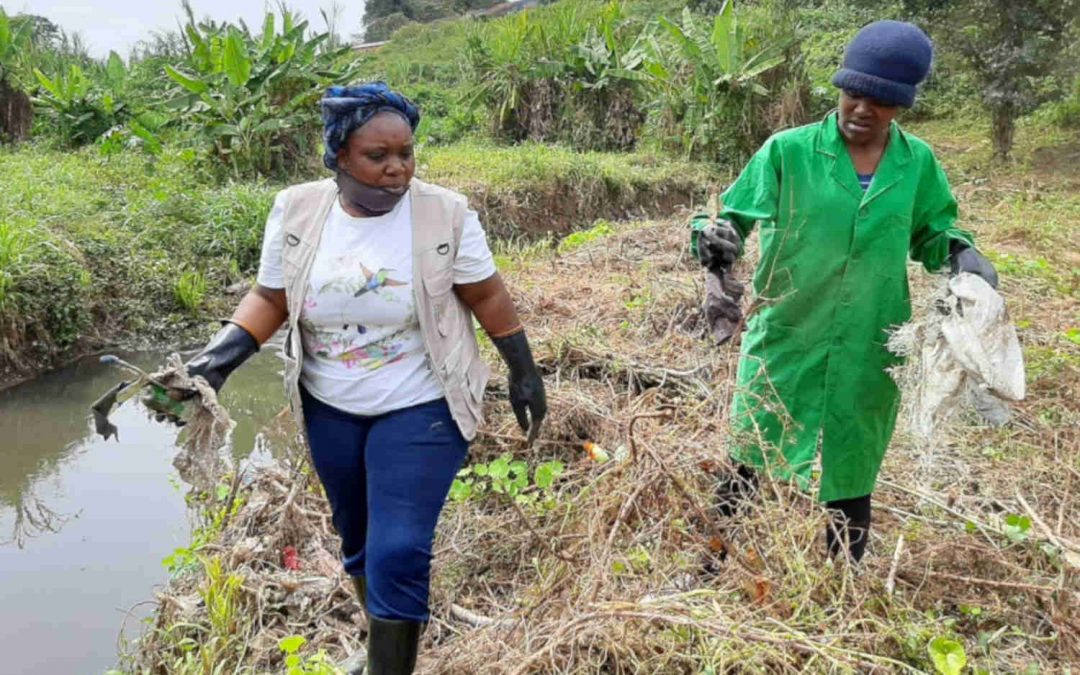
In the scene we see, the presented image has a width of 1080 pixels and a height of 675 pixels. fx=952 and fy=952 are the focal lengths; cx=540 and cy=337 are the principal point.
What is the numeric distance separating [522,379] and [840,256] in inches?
32.1

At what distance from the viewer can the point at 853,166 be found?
226cm

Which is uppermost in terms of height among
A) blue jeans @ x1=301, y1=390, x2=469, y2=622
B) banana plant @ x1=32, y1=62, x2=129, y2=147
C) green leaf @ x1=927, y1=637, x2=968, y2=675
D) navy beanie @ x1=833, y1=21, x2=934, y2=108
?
navy beanie @ x1=833, y1=21, x2=934, y2=108

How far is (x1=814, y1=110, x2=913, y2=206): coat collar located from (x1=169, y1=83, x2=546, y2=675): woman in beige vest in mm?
846

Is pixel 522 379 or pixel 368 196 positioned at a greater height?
pixel 368 196

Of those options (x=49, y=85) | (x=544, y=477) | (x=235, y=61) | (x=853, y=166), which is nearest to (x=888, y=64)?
(x=853, y=166)

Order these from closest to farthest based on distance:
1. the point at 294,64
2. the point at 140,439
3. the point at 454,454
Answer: the point at 454,454 → the point at 140,439 → the point at 294,64

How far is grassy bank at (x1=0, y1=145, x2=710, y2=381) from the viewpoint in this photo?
612 cm

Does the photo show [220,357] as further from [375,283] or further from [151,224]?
[151,224]

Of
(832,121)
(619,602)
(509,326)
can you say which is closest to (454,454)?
(509,326)

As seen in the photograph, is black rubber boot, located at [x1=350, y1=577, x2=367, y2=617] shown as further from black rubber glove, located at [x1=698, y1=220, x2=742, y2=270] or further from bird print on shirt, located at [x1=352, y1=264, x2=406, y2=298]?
black rubber glove, located at [x1=698, y1=220, x2=742, y2=270]

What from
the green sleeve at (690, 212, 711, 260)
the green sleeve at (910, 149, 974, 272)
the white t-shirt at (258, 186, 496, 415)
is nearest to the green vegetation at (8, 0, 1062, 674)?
the green sleeve at (690, 212, 711, 260)

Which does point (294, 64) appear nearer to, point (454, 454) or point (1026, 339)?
point (1026, 339)

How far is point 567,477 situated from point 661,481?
983 millimetres

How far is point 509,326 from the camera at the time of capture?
89.5 inches
